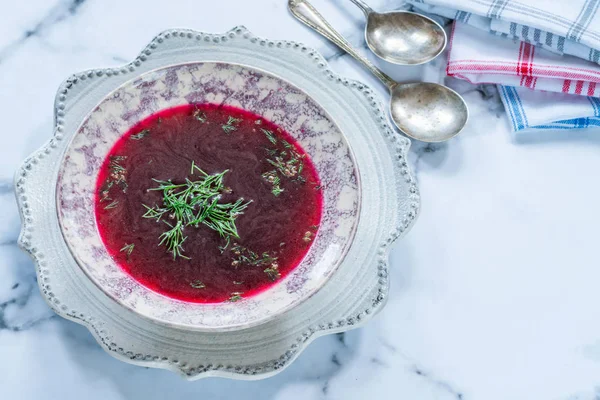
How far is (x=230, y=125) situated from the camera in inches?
93.9

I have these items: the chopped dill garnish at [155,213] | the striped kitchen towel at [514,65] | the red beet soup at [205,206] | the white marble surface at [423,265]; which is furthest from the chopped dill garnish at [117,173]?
the striped kitchen towel at [514,65]

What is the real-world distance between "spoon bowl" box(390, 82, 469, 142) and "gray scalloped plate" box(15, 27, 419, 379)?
0.25 meters

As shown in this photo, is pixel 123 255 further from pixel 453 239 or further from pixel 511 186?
pixel 511 186

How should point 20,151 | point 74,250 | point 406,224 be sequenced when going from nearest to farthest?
point 74,250 < point 406,224 < point 20,151

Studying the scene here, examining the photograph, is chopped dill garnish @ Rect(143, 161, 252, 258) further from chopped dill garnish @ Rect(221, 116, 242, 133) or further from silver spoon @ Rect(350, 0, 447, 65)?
silver spoon @ Rect(350, 0, 447, 65)

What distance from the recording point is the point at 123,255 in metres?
2.26

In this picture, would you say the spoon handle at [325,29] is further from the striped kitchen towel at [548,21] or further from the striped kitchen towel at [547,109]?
the striped kitchen towel at [547,109]

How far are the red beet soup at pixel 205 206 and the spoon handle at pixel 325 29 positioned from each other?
0.44 m

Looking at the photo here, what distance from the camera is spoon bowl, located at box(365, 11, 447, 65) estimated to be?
104 inches

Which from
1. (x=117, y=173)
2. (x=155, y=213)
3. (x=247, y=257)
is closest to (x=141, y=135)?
(x=117, y=173)

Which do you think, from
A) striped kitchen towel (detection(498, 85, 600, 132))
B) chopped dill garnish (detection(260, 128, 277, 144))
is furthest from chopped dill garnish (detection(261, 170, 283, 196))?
striped kitchen towel (detection(498, 85, 600, 132))

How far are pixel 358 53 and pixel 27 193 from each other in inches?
46.0

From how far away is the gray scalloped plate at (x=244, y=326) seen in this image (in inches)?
86.0

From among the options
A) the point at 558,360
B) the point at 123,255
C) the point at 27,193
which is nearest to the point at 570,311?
the point at 558,360
